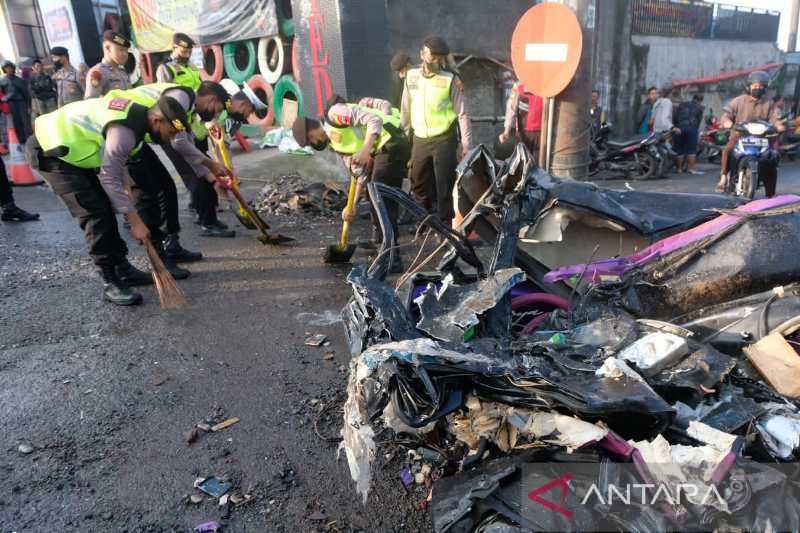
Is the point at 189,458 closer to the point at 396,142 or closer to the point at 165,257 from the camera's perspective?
the point at 165,257

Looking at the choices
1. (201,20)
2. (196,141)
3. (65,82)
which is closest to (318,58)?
(196,141)

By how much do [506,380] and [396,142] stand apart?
3439 mm

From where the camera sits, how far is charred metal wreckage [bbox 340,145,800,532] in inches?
59.0

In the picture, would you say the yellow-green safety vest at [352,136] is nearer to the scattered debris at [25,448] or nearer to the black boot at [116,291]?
the black boot at [116,291]

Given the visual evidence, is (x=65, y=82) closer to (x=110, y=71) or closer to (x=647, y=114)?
(x=110, y=71)

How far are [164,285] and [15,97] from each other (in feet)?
27.2

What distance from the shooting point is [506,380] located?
65.7 inches

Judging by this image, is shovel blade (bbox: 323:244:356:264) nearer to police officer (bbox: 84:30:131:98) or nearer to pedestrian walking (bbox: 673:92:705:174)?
police officer (bbox: 84:30:131:98)

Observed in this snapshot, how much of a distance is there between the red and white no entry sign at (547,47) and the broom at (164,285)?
3.67 m

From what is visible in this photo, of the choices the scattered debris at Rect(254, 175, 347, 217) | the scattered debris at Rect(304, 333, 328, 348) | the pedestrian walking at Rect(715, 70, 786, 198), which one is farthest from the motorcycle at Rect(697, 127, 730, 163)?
the scattered debris at Rect(304, 333, 328, 348)

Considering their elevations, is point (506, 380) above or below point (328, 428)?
above

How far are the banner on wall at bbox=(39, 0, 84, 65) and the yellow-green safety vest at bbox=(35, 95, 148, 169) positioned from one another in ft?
43.6

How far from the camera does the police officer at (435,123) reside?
184 inches

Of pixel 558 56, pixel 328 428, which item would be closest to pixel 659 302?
pixel 328 428
